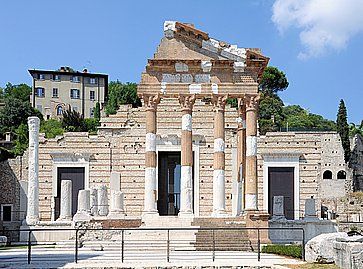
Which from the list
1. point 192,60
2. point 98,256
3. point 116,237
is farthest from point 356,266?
point 192,60

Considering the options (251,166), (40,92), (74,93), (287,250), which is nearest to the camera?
(287,250)

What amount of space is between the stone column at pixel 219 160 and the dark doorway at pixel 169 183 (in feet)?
25.0

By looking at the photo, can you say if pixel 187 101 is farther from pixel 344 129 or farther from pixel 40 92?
pixel 40 92

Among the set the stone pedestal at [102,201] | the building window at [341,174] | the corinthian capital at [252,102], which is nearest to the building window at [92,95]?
the building window at [341,174]

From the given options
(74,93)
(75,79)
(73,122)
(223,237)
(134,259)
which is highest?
(75,79)

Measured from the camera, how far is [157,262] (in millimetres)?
19203

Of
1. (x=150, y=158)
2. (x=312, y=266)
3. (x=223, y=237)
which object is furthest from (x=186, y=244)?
(x=312, y=266)

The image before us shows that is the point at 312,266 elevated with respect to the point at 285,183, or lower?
lower

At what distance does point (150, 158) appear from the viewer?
1207 inches

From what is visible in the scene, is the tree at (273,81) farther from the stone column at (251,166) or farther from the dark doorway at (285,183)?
the stone column at (251,166)

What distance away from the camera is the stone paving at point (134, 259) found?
61.0 ft

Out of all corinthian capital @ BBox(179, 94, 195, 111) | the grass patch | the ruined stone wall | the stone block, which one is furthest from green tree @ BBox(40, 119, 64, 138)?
the grass patch

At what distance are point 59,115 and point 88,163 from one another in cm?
4965

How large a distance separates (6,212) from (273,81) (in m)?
50.2
